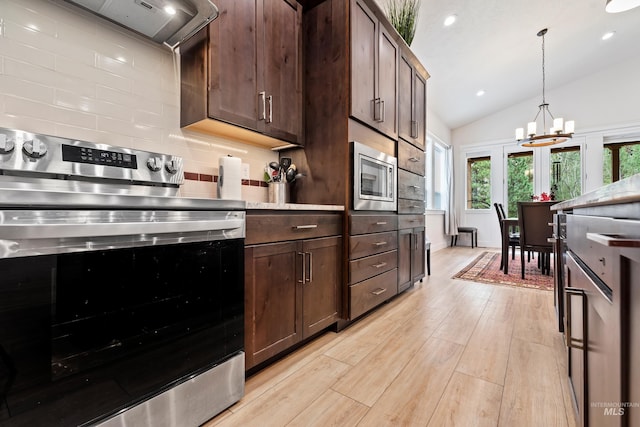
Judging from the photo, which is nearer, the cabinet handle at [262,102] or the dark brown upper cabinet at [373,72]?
the cabinet handle at [262,102]

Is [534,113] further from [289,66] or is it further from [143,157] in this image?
[143,157]

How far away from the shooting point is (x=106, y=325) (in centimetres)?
88

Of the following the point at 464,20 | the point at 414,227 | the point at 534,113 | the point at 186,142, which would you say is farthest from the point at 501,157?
the point at 186,142

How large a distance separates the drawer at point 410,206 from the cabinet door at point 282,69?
48.7 inches

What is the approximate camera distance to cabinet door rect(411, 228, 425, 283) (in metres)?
2.96

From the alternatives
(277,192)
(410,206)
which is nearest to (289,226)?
(277,192)

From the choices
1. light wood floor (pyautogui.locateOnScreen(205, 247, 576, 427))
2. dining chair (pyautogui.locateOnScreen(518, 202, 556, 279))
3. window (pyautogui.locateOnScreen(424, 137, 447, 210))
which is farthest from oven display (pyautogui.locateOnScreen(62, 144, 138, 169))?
window (pyautogui.locateOnScreen(424, 137, 447, 210))

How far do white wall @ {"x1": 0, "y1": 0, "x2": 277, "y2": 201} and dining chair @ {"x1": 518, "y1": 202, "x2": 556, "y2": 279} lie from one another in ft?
11.7

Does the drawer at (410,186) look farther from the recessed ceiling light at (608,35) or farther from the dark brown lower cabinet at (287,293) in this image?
the recessed ceiling light at (608,35)

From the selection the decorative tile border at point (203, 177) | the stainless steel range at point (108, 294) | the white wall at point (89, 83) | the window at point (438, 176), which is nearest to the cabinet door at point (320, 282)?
the stainless steel range at point (108, 294)

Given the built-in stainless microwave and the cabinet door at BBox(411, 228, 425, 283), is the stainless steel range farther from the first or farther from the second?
the cabinet door at BBox(411, 228, 425, 283)

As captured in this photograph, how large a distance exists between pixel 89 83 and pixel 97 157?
38 centimetres

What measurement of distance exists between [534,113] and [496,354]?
6502mm

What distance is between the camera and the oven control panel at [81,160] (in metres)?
1.05
